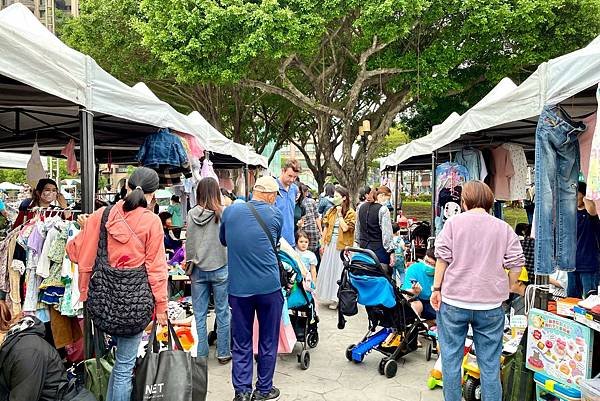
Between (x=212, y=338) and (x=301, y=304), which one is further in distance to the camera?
(x=212, y=338)

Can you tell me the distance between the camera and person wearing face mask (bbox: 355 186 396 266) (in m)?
6.14

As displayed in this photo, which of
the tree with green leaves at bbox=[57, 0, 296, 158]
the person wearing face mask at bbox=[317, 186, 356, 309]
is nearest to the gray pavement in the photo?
the person wearing face mask at bbox=[317, 186, 356, 309]

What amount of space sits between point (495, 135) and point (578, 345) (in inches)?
154

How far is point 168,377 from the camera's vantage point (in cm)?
322

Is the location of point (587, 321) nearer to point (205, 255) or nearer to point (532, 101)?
point (532, 101)

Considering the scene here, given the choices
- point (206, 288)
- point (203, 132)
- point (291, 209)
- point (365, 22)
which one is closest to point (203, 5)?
point (365, 22)

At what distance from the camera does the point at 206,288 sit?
185 inches

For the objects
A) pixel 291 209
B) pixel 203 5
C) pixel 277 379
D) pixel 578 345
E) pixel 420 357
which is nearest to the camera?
pixel 578 345

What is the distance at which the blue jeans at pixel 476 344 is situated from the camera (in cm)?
326

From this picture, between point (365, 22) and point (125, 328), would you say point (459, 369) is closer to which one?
point (125, 328)

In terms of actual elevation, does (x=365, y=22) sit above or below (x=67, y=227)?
above

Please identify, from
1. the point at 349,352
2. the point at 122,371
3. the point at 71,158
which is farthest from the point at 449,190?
the point at 71,158

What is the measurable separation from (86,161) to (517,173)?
17.3 feet

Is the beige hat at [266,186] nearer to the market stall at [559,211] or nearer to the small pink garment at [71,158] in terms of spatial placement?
the market stall at [559,211]
